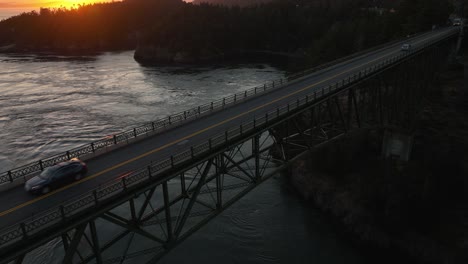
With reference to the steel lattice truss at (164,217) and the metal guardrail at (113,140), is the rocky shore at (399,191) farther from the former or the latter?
the metal guardrail at (113,140)

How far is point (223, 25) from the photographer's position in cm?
19262

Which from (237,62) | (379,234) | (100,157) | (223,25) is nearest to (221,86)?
(237,62)

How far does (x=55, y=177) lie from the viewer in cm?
2097

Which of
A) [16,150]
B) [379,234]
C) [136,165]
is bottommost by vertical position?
[379,234]

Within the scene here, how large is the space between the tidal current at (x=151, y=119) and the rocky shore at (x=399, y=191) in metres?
2.50

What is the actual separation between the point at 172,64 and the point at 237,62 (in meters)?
27.2

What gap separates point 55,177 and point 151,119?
2010 inches

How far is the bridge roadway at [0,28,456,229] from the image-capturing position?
19573mm

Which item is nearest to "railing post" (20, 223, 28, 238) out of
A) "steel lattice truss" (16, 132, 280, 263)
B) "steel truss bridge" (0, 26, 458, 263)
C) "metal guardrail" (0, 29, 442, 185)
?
"steel truss bridge" (0, 26, 458, 263)

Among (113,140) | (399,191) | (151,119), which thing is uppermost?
(113,140)

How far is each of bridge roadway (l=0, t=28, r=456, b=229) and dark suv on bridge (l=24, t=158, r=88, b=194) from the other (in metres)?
0.36

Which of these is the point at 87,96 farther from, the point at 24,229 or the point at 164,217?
the point at 24,229

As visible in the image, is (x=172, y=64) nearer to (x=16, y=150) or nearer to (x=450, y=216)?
(x=16, y=150)

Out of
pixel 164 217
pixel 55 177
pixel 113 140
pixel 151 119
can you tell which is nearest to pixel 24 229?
pixel 55 177
